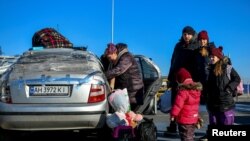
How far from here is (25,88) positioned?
588 cm

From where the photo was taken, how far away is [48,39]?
9.71 m

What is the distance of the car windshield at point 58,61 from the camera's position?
635 centimetres

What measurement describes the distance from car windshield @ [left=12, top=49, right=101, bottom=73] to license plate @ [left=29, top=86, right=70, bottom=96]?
403 millimetres

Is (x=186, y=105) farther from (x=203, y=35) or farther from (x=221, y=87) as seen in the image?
(x=203, y=35)

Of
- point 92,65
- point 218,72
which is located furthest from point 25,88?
point 218,72

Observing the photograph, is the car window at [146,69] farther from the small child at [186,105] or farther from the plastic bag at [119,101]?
the small child at [186,105]

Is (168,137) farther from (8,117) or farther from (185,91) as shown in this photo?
(8,117)

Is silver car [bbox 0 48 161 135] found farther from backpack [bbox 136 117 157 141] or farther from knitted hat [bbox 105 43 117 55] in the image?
knitted hat [bbox 105 43 117 55]

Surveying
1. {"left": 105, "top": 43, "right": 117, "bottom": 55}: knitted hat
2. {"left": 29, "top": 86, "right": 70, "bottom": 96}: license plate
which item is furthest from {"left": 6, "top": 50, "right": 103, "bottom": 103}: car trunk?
{"left": 105, "top": 43, "right": 117, "bottom": 55}: knitted hat

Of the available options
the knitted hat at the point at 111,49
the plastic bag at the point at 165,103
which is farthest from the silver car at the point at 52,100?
the plastic bag at the point at 165,103

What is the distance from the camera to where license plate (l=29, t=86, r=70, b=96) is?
5.88 metres

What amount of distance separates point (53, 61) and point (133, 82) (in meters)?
1.31

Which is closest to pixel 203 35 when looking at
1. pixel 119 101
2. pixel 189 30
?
pixel 189 30

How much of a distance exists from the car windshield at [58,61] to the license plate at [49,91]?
0.40 meters
